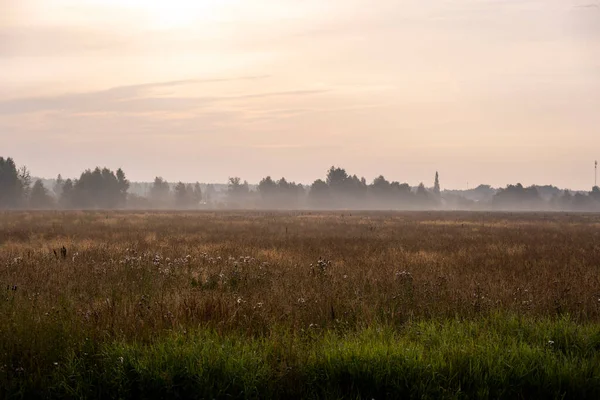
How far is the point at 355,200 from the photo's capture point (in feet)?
493

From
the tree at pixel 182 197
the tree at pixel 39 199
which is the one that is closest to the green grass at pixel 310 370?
the tree at pixel 39 199

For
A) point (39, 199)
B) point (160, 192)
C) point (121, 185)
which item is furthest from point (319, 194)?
point (39, 199)

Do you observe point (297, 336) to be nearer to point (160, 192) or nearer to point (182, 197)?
point (182, 197)

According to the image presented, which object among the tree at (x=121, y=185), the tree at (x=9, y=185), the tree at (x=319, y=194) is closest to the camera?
the tree at (x=9, y=185)

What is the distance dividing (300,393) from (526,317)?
A: 4.15m

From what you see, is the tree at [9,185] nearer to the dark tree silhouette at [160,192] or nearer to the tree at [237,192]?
the dark tree silhouette at [160,192]

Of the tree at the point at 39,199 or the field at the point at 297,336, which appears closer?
the field at the point at 297,336

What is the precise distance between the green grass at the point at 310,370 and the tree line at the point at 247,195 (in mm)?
103132

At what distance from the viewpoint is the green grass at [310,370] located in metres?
4.76

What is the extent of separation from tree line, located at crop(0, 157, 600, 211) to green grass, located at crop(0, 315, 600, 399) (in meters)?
103

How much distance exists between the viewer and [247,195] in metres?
160

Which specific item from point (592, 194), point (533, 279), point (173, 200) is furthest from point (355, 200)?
point (533, 279)

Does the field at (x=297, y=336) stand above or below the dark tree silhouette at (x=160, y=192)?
below

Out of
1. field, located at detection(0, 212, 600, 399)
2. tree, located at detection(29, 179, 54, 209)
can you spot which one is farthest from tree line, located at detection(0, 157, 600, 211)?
field, located at detection(0, 212, 600, 399)
